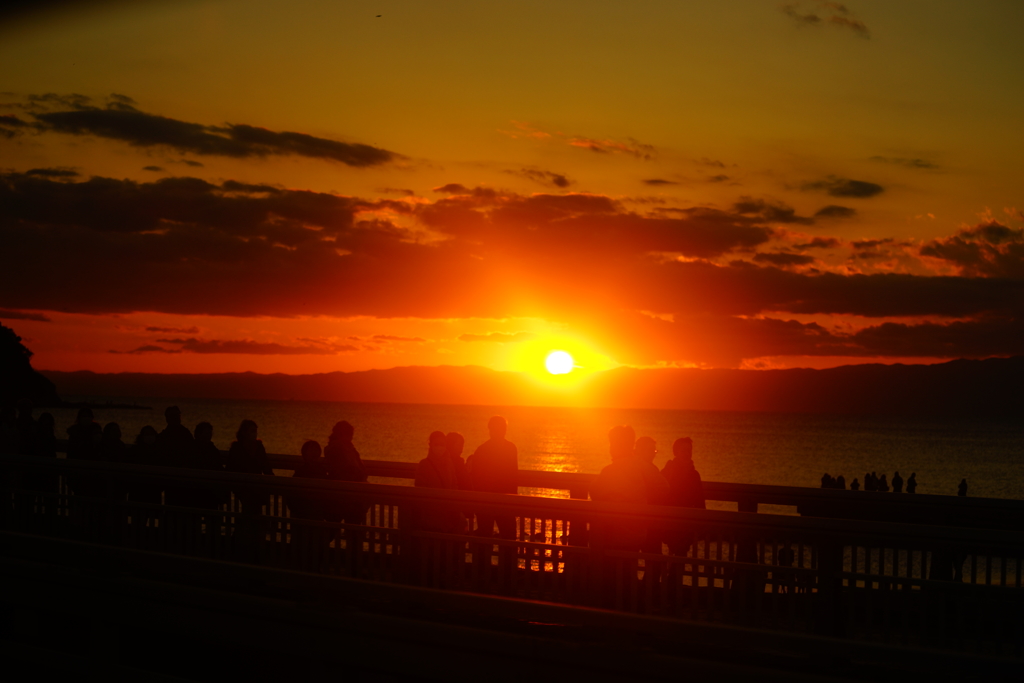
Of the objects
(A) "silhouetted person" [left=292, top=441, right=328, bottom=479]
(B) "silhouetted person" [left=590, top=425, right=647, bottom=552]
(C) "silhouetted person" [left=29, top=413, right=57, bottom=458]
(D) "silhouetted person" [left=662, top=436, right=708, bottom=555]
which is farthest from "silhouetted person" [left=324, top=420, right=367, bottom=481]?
(C) "silhouetted person" [left=29, top=413, right=57, bottom=458]

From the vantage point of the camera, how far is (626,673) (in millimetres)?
6184

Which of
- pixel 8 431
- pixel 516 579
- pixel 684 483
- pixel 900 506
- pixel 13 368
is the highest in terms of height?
pixel 13 368

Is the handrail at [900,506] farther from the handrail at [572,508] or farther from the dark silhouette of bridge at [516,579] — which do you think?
the handrail at [572,508]

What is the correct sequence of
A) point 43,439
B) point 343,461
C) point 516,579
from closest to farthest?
point 516,579
point 343,461
point 43,439

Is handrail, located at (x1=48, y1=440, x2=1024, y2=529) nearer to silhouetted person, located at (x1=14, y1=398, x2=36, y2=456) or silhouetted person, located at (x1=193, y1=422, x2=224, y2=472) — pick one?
silhouetted person, located at (x1=193, y1=422, x2=224, y2=472)

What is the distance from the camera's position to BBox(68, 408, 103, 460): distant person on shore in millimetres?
11891

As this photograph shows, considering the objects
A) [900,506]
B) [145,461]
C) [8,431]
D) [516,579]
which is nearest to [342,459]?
[145,461]

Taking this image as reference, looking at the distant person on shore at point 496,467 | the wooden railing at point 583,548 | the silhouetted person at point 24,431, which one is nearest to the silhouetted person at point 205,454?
the wooden railing at point 583,548

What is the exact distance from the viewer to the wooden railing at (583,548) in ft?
18.4

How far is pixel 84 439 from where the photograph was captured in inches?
479

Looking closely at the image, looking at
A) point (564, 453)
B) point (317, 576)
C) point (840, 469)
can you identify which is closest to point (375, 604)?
point (317, 576)

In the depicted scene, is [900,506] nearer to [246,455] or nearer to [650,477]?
[650,477]

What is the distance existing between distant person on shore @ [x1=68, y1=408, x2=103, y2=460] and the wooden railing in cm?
238

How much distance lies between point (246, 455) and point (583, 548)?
5675 millimetres
